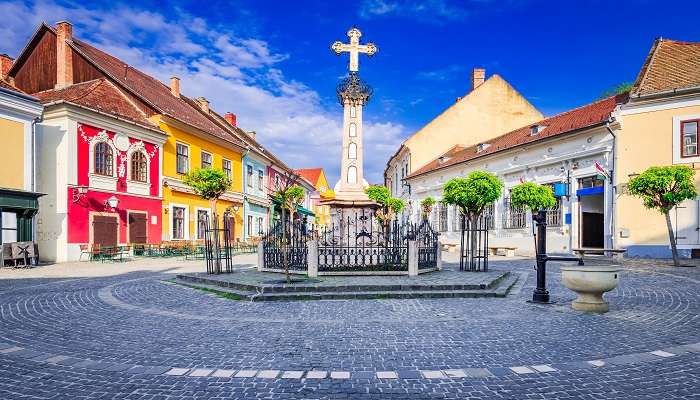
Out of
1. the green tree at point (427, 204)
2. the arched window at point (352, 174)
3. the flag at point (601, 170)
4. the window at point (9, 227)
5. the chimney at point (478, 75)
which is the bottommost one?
the window at point (9, 227)

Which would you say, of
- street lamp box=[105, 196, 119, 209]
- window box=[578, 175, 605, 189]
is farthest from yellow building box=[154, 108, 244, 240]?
window box=[578, 175, 605, 189]

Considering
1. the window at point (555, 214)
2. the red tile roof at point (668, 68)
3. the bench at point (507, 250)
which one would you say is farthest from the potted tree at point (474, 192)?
the red tile roof at point (668, 68)

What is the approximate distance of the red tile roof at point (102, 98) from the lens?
20.3 metres

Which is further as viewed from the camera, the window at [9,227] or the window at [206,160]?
the window at [206,160]

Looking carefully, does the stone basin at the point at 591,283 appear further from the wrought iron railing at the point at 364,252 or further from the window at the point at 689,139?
the window at the point at 689,139

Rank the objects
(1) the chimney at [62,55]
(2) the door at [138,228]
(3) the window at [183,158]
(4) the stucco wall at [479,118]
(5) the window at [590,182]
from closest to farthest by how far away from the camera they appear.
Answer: (5) the window at [590,182], (2) the door at [138,228], (1) the chimney at [62,55], (3) the window at [183,158], (4) the stucco wall at [479,118]

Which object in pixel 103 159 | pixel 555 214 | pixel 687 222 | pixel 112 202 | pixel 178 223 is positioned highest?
pixel 103 159

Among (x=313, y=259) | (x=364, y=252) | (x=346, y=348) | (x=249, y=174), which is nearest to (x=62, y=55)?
(x=249, y=174)

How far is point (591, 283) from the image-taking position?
741 cm

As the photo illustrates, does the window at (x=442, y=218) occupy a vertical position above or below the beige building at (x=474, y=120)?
below

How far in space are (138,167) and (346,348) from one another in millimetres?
20373

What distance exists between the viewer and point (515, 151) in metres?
26.1

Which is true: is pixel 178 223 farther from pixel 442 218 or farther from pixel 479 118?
pixel 479 118

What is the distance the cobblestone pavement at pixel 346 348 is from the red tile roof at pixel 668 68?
46.4 ft
